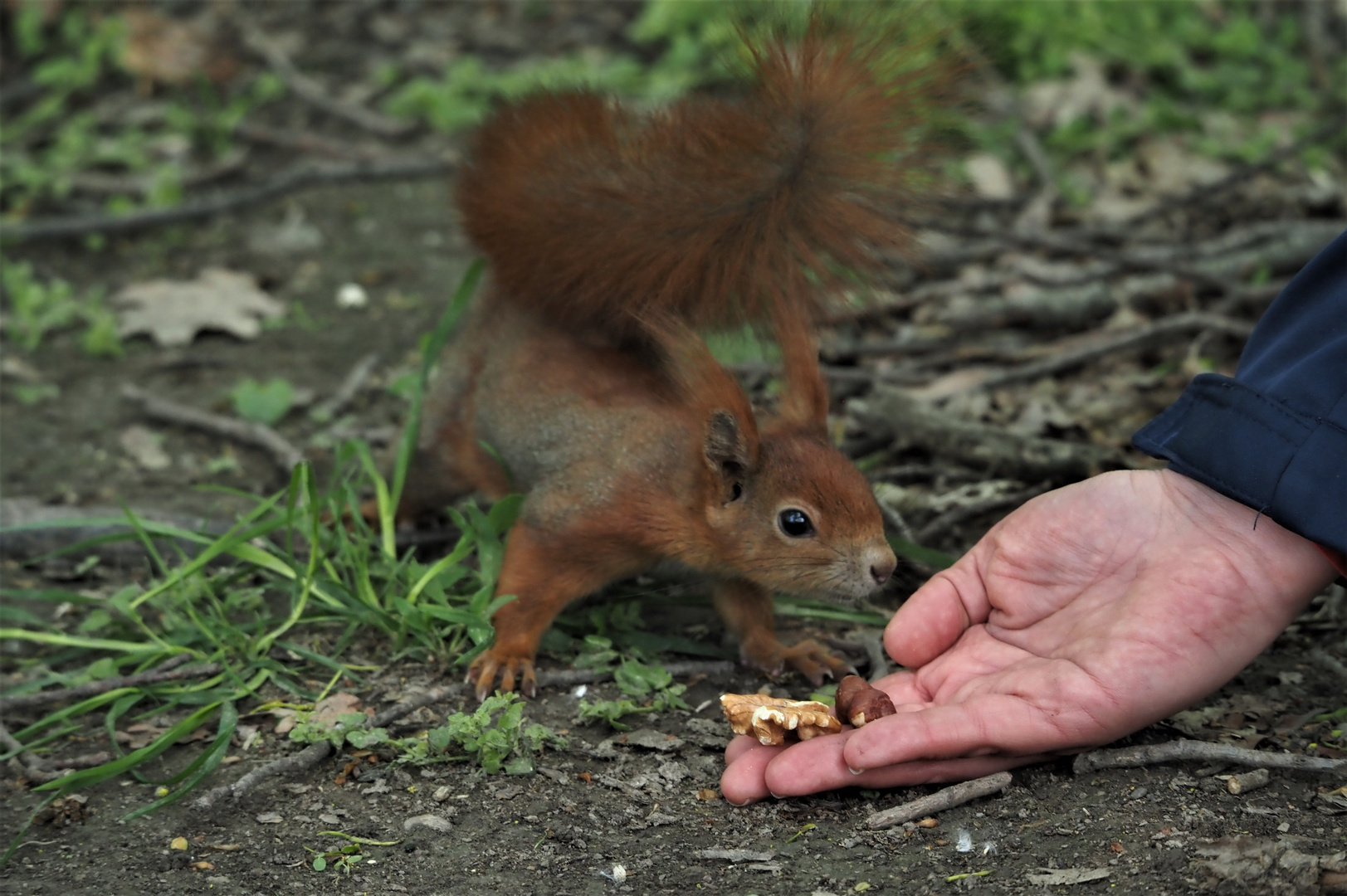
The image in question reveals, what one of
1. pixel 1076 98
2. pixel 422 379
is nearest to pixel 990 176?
pixel 1076 98

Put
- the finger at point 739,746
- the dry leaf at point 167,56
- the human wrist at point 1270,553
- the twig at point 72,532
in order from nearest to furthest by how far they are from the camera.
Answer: the human wrist at point 1270,553 → the finger at point 739,746 → the twig at point 72,532 → the dry leaf at point 167,56

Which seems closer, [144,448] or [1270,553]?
[1270,553]

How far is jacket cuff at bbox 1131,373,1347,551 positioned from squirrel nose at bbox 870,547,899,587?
20.4 inches

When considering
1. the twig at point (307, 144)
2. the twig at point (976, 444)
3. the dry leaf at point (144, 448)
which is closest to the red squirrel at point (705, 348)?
the twig at point (976, 444)

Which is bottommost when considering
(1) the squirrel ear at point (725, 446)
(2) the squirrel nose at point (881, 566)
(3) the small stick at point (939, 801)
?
(3) the small stick at point (939, 801)

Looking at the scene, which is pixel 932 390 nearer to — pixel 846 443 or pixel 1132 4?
pixel 846 443

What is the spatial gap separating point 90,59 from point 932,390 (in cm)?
456

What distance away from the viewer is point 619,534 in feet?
9.18

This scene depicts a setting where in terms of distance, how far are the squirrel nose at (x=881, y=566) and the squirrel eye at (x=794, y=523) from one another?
141 millimetres

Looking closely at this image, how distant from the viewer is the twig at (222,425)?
147 inches

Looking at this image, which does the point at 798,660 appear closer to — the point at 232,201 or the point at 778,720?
the point at 778,720

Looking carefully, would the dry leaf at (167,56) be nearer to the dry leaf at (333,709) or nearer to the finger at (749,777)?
the dry leaf at (333,709)

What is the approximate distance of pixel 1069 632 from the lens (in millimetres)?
2445

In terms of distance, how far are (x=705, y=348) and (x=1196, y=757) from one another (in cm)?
118
